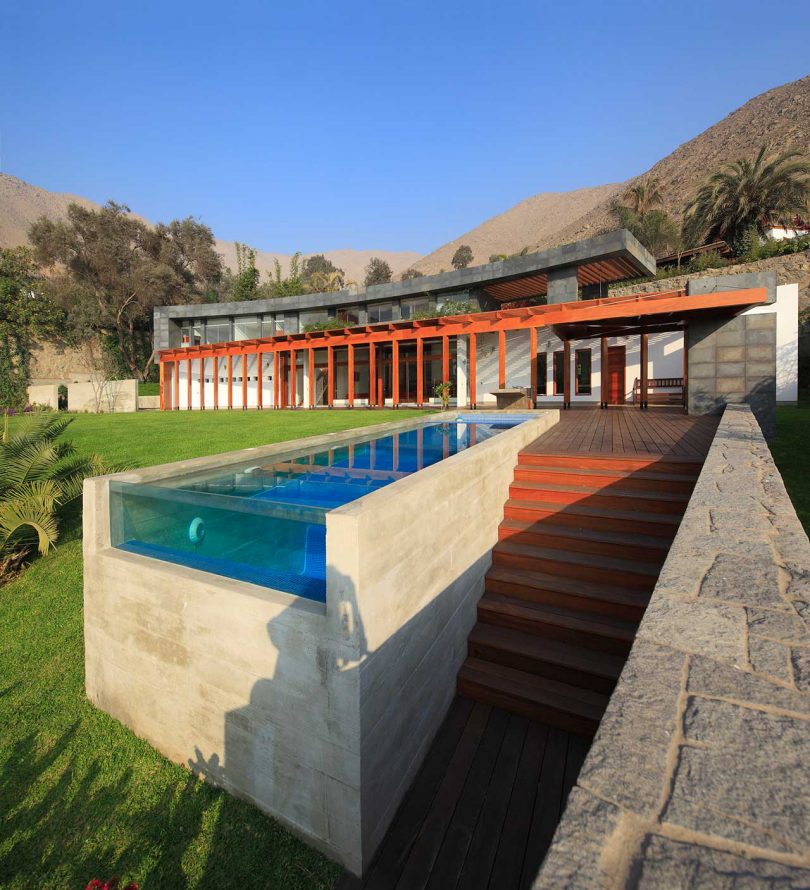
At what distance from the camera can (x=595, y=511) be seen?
475 cm

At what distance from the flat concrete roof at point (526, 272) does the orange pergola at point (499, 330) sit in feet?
9.80

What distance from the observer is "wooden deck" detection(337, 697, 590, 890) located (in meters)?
2.42

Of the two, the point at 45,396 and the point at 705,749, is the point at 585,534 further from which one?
the point at 45,396

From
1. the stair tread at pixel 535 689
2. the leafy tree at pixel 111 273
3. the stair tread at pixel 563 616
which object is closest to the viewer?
the stair tread at pixel 535 689

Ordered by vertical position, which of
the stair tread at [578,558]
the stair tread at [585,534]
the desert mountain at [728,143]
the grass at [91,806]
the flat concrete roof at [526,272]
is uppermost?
the desert mountain at [728,143]

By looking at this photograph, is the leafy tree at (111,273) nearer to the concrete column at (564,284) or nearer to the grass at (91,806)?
the concrete column at (564,284)

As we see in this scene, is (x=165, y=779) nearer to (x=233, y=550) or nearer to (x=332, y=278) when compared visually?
(x=233, y=550)

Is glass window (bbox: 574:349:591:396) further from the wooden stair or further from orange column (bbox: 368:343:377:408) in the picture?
the wooden stair

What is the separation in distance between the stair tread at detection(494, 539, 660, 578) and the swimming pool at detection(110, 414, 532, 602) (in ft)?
4.42

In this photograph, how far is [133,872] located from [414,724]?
172 centimetres

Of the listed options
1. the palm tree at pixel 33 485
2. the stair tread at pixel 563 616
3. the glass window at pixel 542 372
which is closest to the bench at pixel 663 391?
the glass window at pixel 542 372

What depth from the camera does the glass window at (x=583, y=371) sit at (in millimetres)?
18031

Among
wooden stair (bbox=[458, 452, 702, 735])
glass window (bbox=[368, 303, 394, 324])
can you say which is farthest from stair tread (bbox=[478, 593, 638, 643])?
glass window (bbox=[368, 303, 394, 324])

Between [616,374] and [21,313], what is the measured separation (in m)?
36.9
